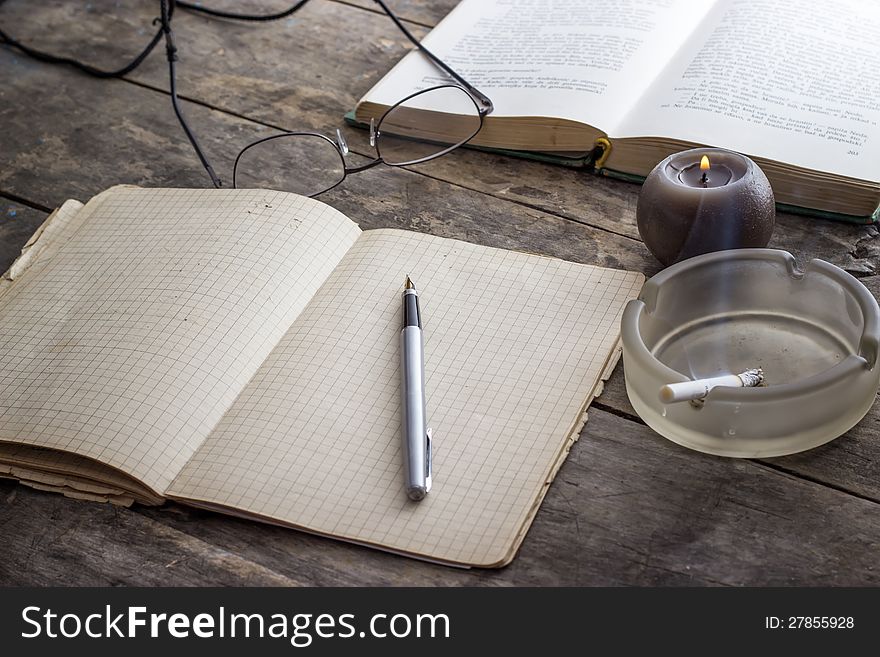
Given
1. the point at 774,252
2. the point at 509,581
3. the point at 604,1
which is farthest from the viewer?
the point at 604,1

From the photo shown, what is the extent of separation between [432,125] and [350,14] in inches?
13.6

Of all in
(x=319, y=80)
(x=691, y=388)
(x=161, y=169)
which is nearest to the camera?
(x=691, y=388)

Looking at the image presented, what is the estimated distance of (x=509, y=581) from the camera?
2.04 ft

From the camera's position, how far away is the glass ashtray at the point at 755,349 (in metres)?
0.65

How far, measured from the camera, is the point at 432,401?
734 mm

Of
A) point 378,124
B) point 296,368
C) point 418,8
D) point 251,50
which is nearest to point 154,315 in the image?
point 296,368

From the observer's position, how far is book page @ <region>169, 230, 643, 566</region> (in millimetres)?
661

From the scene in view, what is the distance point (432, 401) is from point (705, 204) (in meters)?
0.26

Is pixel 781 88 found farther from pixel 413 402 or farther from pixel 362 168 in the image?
pixel 413 402

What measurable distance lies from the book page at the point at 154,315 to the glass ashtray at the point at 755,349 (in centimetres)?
30

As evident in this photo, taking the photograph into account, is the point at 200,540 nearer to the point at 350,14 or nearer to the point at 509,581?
the point at 509,581

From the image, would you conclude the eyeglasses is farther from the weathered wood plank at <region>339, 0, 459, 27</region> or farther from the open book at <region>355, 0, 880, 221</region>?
the weathered wood plank at <region>339, 0, 459, 27</region>

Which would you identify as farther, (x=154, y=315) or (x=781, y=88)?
(x=781, y=88)

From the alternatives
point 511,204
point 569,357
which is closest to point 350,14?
point 511,204
